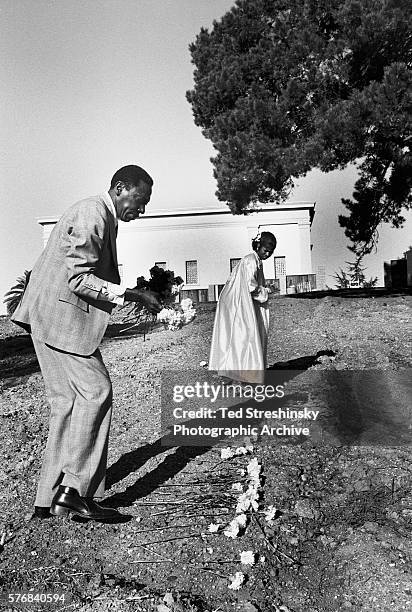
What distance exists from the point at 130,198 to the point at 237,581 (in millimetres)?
1896

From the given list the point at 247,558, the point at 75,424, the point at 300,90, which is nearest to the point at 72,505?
the point at 75,424

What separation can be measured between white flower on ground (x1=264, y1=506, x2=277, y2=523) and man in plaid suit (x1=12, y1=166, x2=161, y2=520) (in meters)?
0.79

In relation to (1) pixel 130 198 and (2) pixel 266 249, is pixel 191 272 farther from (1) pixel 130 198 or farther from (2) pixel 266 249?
(1) pixel 130 198

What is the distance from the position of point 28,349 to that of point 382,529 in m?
9.78

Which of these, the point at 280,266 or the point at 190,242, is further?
the point at 190,242

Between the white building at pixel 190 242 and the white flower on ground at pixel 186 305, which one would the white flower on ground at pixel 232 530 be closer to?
the white flower on ground at pixel 186 305

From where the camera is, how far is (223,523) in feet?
11.0

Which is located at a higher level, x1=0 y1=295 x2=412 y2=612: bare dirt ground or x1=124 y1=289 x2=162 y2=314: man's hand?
x1=124 y1=289 x2=162 y2=314: man's hand

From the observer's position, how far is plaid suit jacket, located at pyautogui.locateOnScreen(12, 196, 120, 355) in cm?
313

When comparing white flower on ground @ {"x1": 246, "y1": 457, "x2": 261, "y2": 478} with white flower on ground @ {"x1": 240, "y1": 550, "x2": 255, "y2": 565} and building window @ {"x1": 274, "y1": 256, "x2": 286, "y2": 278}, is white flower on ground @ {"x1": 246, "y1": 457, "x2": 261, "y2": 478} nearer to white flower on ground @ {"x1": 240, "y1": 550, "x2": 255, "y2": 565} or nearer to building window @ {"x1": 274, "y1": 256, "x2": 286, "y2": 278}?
white flower on ground @ {"x1": 240, "y1": 550, "x2": 255, "y2": 565}

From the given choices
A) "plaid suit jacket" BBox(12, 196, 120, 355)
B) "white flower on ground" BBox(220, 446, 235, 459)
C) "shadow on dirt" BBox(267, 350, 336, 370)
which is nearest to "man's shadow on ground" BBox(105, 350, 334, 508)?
"white flower on ground" BBox(220, 446, 235, 459)

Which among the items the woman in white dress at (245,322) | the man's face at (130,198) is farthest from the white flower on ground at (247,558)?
the woman in white dress at (245,322)

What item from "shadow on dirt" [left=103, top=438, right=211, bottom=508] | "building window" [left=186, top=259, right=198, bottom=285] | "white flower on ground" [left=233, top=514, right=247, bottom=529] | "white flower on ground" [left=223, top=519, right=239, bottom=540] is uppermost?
"building window" [left=186, top=259, right=198, bottom=285]

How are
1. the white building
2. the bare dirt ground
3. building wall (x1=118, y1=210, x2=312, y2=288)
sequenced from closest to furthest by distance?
1. the bare dirt ground
2. the white building
3. building wall (x1=118, y1=210, x2=312, y2=288)
